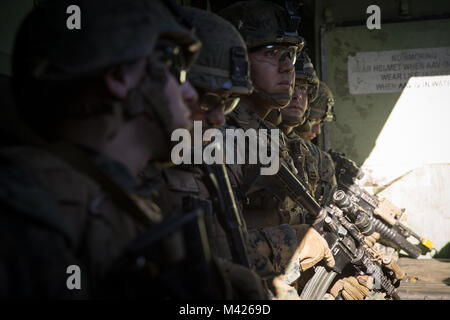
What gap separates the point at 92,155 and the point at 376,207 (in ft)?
16.4

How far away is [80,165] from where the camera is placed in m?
1.16

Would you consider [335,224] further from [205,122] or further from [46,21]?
[46,21]

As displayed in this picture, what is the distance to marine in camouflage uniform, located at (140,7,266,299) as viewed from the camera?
1916mm

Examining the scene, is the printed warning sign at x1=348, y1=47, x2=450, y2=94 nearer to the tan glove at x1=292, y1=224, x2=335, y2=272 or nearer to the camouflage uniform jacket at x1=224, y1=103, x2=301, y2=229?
the camouflage uniform jacket at x1=224, y1=103, x2=301, y2=229

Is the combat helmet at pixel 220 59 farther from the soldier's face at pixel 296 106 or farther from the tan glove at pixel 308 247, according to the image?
the soldier's face at pixel 296 106

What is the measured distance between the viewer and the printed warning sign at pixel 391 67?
675 centimetres

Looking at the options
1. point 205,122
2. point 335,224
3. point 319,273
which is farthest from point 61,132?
point 335,224

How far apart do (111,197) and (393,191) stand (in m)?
6.18

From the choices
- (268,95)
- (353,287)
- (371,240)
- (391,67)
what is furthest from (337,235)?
(391,67)

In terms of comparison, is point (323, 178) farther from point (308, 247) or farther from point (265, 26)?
point (265, 26)

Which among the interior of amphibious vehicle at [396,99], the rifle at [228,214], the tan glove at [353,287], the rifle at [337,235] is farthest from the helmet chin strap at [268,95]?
the interior of amphibious vehicle at [396,99]

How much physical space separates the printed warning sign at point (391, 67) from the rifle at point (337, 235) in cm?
253

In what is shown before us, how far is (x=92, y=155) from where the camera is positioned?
3.94ft

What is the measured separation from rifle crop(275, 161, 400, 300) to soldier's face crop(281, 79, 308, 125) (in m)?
0.76
